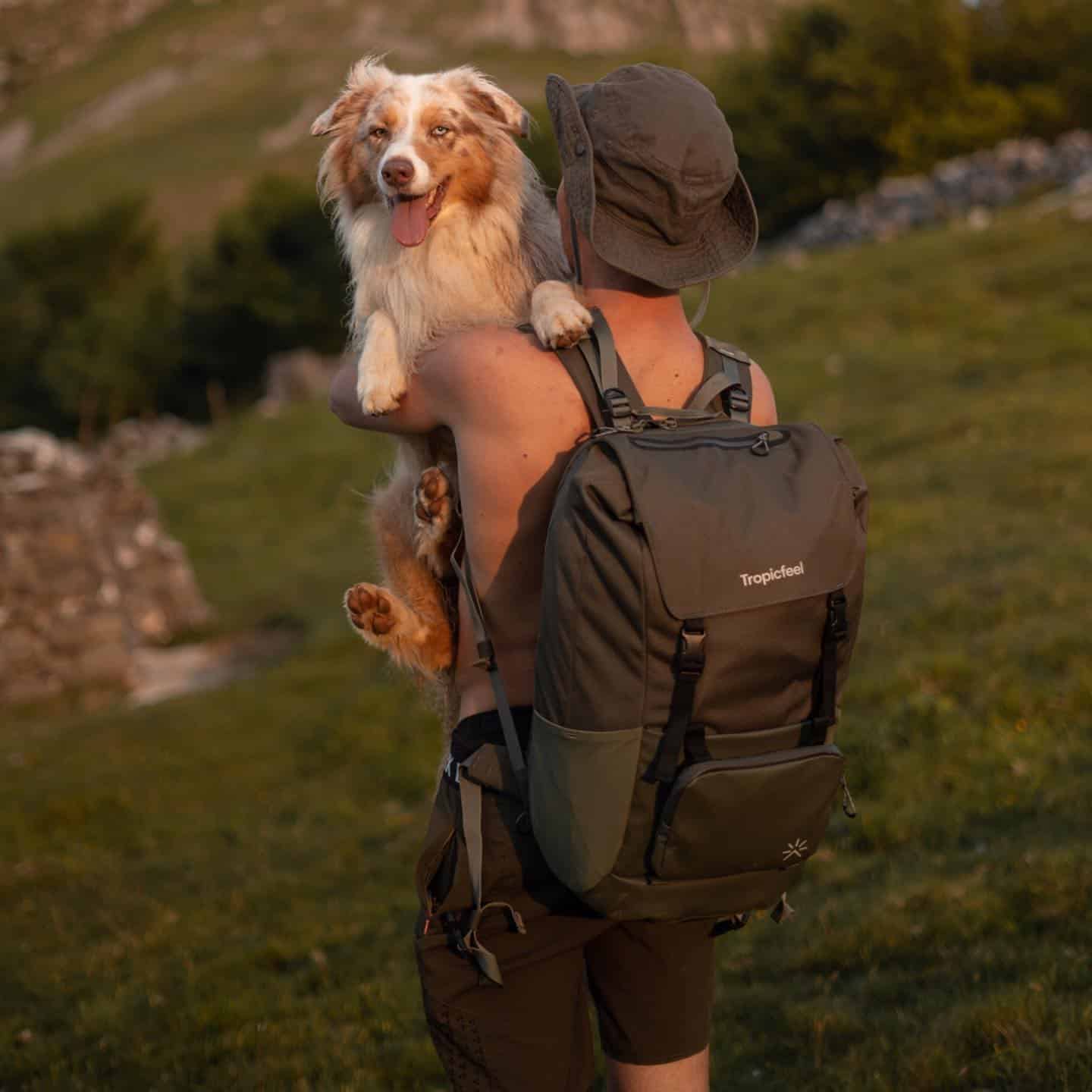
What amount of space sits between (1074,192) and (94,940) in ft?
75.2

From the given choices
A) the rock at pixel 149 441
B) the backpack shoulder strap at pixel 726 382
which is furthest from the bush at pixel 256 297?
the backpack shoulder strap at pixel 726 382

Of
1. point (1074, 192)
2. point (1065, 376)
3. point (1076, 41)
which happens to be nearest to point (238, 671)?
point (1065, 376)

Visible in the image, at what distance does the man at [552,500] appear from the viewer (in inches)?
105

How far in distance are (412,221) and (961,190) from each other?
28.3 m

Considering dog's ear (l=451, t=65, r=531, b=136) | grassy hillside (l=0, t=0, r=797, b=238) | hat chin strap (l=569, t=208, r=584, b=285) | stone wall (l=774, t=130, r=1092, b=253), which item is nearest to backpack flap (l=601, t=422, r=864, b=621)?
hat chin strap (l=569, t=208, r=584, b=285)

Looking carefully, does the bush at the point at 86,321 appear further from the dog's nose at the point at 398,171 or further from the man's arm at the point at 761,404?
the man's arm at the point at 761,404

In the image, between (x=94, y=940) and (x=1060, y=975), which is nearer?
(x=1060, y=975)

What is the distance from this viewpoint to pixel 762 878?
9.11ft

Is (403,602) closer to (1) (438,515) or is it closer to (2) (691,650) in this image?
(1) (438,515)

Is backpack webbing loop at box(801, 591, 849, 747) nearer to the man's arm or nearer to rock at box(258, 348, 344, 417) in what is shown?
the man's arm

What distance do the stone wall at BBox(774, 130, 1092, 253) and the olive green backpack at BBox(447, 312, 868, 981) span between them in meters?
25.6

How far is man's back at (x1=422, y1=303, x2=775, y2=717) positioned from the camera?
8.80 ft

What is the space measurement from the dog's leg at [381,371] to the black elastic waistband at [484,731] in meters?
0.75

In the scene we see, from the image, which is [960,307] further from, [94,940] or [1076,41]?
[1076,41]
